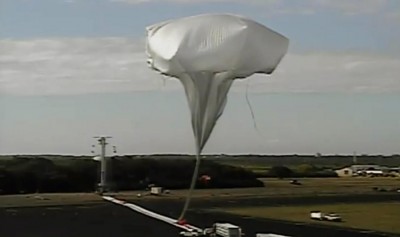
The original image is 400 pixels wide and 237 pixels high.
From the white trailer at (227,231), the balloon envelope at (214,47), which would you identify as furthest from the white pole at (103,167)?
the balloon envelope at (214,47)

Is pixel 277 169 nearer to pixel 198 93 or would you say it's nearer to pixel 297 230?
pixel 297 230

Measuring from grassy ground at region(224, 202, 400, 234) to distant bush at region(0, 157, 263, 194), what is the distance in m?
11.0

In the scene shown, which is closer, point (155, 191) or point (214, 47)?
point (214, 47)

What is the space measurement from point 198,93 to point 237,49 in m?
1.61

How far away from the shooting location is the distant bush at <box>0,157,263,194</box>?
51.3m

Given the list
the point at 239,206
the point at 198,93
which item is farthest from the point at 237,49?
the point at 239,206

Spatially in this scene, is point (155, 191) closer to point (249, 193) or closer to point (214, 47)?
point (249, 193)

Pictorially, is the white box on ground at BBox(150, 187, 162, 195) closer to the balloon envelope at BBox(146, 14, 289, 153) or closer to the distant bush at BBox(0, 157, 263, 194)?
the distant bush at BBox(0, 157, 263, 194)

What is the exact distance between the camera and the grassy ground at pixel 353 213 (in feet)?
105

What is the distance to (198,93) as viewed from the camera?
12.6m

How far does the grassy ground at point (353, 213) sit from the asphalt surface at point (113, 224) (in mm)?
1819

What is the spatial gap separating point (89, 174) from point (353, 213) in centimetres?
2323

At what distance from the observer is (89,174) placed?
2165 inches

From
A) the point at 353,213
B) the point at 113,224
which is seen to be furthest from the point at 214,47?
the point at 353,213
